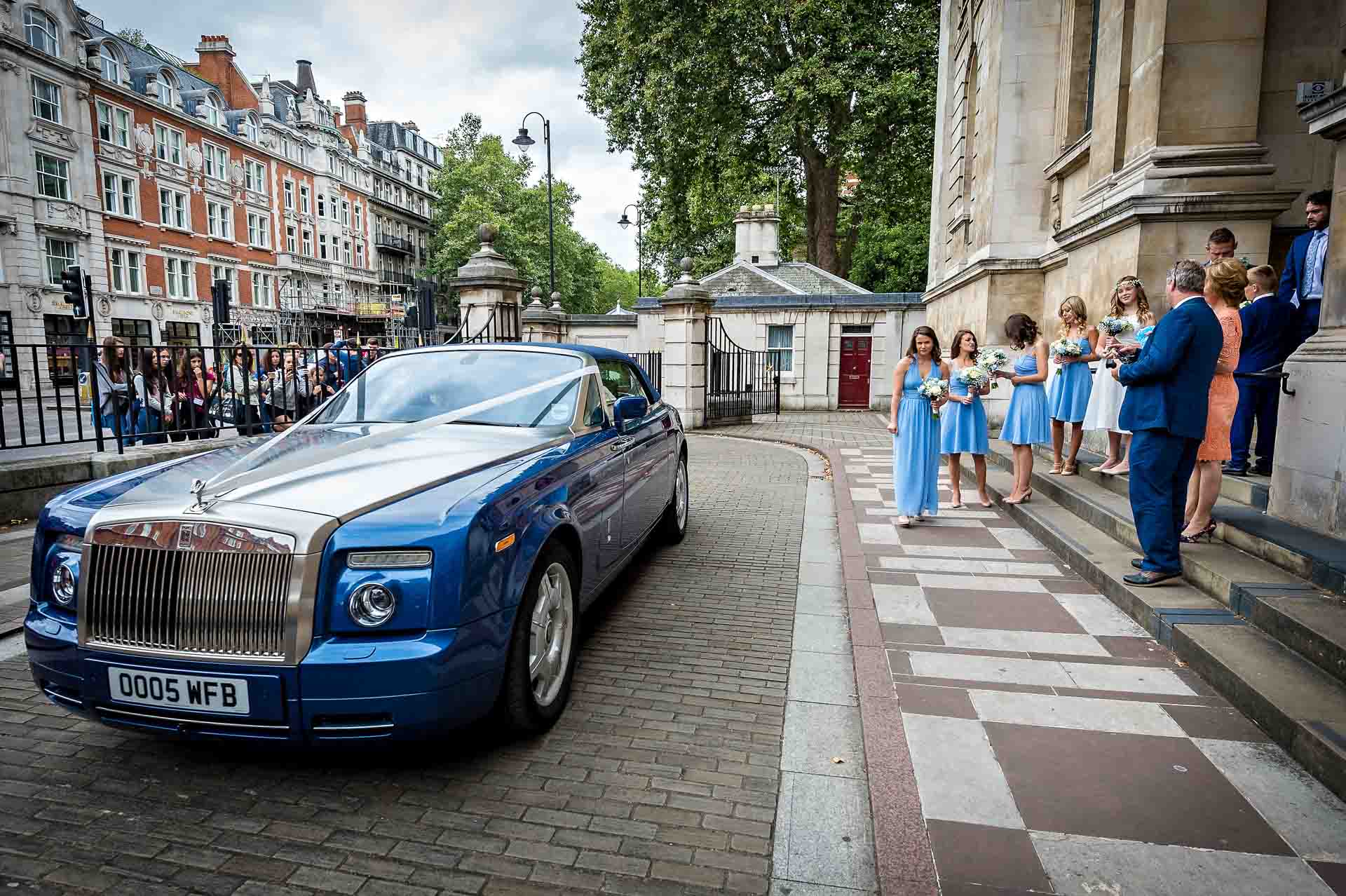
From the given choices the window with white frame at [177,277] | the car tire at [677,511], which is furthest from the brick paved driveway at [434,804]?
the window with white frame at [177,277]

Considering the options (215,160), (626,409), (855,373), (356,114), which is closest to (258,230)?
(215,160)

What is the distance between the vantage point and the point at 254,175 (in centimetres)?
4422

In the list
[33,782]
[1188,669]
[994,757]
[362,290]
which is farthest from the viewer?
[362,290]

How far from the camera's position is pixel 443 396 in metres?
4.25

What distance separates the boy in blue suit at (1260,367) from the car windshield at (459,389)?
5220mm

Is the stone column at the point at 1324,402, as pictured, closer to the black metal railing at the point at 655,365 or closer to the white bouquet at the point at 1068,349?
the white bouquet at the point at 1068,349

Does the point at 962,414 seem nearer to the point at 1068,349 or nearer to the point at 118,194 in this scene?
the point at 1068,349

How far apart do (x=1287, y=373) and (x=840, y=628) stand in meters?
3.30

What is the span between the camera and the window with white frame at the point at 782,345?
73.1 ft

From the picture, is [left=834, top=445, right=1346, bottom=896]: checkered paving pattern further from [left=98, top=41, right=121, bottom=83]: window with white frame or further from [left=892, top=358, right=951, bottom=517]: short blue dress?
[left=98, top=41, right=121, bottom=83]: window with white frame

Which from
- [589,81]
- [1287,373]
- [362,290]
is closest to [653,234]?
[589,81]

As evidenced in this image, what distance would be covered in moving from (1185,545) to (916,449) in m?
2.37

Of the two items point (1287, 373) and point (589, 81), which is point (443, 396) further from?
point (589, 81)

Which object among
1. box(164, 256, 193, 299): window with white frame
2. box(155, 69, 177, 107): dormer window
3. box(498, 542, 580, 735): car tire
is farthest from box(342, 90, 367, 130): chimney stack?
box(498, 542, 580, 735): car tire
